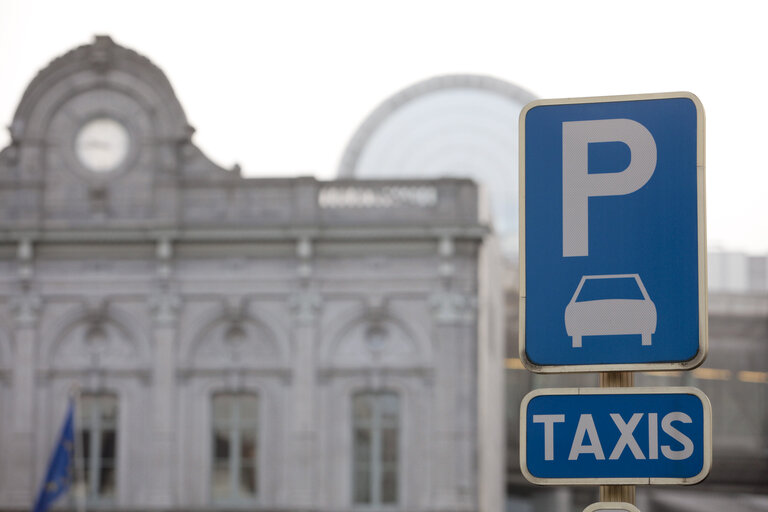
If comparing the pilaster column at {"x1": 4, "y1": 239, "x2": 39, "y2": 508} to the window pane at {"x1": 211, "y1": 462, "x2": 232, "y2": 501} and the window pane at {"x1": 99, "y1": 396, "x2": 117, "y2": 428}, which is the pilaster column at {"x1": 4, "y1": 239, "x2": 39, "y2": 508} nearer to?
the window pane at {"x1": 99, "y1": 396, "x2": 117, "y2": 428}

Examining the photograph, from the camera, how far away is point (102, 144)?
3441 centimetres

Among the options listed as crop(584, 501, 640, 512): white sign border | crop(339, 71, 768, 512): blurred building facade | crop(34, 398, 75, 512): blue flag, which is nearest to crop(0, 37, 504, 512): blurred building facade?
crop(34, 398, 75, 512): blue flag

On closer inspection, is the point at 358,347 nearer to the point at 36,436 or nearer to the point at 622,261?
the point at 36,436

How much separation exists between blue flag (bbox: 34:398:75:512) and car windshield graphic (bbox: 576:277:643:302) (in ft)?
91.2

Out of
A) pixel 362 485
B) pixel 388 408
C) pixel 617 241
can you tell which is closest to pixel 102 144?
pixel 388 408

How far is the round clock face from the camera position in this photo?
34.4 metres

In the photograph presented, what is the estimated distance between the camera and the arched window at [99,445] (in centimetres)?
3331

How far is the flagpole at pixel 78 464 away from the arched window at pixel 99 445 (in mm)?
65

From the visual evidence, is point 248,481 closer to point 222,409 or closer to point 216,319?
point 222,409

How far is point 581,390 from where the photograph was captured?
4.57m

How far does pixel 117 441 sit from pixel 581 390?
29947 millimetres

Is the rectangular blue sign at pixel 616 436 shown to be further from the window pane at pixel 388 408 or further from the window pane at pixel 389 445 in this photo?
the window pane at pixel 389 445

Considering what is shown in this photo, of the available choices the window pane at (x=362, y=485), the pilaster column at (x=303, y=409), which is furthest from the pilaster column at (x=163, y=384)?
the window pane at (x=362, y=485)

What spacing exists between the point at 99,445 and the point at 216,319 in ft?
13.4
